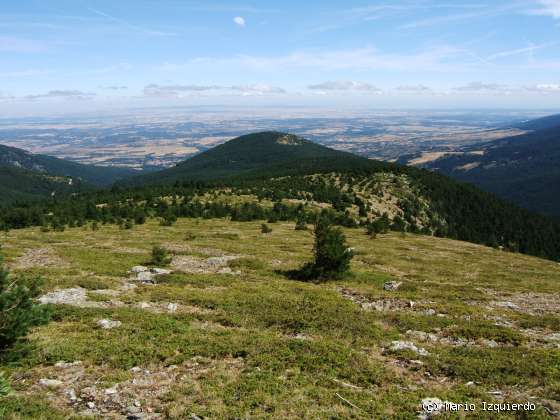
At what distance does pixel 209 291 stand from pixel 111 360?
368 inches

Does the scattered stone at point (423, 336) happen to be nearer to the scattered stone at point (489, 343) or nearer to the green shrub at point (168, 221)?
the scattered stone at point (489, 343)

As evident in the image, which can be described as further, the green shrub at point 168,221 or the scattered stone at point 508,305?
the green shrub at point 168,221

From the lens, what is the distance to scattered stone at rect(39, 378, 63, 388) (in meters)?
11.2

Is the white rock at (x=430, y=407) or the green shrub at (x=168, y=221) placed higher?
the white rock at (x=430, y=407)

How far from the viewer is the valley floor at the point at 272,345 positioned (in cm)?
1070

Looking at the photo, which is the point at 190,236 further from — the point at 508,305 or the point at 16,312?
the point at 16,312

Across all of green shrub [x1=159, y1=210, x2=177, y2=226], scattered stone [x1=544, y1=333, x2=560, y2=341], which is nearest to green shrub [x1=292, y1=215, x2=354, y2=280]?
scattered stone [x1=544, y1=333, x2=560, y2=341]

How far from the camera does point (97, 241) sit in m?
41.4

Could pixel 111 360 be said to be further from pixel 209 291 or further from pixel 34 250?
pixel 34 250

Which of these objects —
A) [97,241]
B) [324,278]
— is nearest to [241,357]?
[324,278]

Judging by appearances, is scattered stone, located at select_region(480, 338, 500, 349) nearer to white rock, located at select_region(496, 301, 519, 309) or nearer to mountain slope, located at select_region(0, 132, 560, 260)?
white rock, located at select_region(496, 301, 519, 309)

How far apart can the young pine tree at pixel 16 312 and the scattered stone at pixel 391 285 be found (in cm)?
1976

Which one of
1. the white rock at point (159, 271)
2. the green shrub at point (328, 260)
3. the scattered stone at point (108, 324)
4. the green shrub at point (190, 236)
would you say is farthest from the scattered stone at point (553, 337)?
the green shrub at point (190, 236)

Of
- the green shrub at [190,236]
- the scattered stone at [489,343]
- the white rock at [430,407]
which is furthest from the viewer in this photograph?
the green shrub at [190,236]
